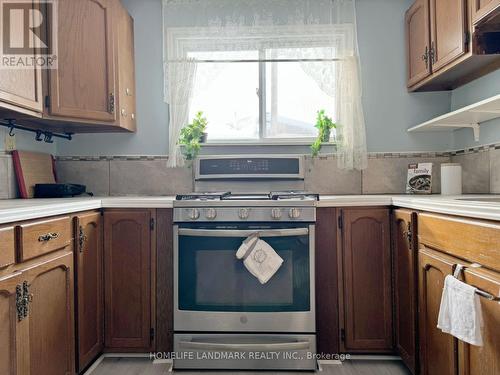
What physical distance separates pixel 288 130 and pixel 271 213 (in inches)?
37.0

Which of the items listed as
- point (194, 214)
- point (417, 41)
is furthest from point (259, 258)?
point (417, 41)

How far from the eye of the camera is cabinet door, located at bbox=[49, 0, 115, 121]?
2.15 m

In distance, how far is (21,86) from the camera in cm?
187

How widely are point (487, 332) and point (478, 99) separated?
5.18 ft

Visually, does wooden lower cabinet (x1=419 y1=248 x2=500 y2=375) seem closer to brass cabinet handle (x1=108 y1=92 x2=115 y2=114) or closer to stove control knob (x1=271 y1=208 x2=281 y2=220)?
stove control knob (x1=271 y1=208 x2=281 y2=220)

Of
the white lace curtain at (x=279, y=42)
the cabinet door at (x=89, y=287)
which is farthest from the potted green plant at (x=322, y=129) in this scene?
the cabinet door at (x=89, y=287)

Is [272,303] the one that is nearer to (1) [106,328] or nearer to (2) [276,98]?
(1) [106,328]

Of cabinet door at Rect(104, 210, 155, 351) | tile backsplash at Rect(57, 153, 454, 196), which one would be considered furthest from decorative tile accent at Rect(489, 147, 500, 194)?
cabinet door at Rect(104, 210, 155, 351)

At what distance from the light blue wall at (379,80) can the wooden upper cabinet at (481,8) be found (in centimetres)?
93


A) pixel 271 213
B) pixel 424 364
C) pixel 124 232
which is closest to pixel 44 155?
pixel 124 232

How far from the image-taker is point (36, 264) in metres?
1.52

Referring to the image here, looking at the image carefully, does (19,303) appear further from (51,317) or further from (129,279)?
(129,279)

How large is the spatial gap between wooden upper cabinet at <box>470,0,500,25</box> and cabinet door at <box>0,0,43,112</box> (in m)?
2.08
